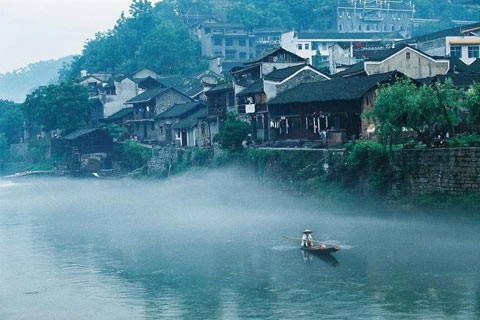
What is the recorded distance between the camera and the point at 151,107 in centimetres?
7244

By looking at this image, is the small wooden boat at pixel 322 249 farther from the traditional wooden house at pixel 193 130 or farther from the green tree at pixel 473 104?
the traditional wooden house at pixel 193 130

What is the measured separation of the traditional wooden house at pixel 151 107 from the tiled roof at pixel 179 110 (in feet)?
4.75

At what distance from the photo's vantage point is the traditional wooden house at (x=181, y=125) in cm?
6419

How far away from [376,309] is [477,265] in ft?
19.9

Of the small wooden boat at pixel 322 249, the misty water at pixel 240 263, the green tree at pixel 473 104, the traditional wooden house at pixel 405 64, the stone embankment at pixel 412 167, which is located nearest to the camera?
the misty water at pixel 240 263

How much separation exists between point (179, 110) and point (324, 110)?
84.2ft

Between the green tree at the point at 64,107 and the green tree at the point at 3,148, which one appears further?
the green tree at the point at 3,148

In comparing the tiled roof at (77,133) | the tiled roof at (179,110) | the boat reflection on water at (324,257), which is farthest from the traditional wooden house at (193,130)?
the boat reflection on water at (324,257)

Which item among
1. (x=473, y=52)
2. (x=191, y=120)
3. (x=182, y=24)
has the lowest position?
(x=191, y=120)

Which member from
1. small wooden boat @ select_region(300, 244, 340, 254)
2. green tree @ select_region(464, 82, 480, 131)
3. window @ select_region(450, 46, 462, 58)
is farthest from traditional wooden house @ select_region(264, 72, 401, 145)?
window @ select_region(450, 46, 462, 58)

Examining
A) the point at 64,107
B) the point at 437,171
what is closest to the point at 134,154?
the point at 64,107

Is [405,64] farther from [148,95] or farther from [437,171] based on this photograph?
[148,95]

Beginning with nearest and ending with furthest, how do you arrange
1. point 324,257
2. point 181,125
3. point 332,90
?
point 324,257
point 332,90
point 181,125

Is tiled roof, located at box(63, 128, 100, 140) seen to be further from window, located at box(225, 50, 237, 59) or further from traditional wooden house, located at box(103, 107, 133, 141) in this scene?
window, located at box(225, 50, 237, 59)
